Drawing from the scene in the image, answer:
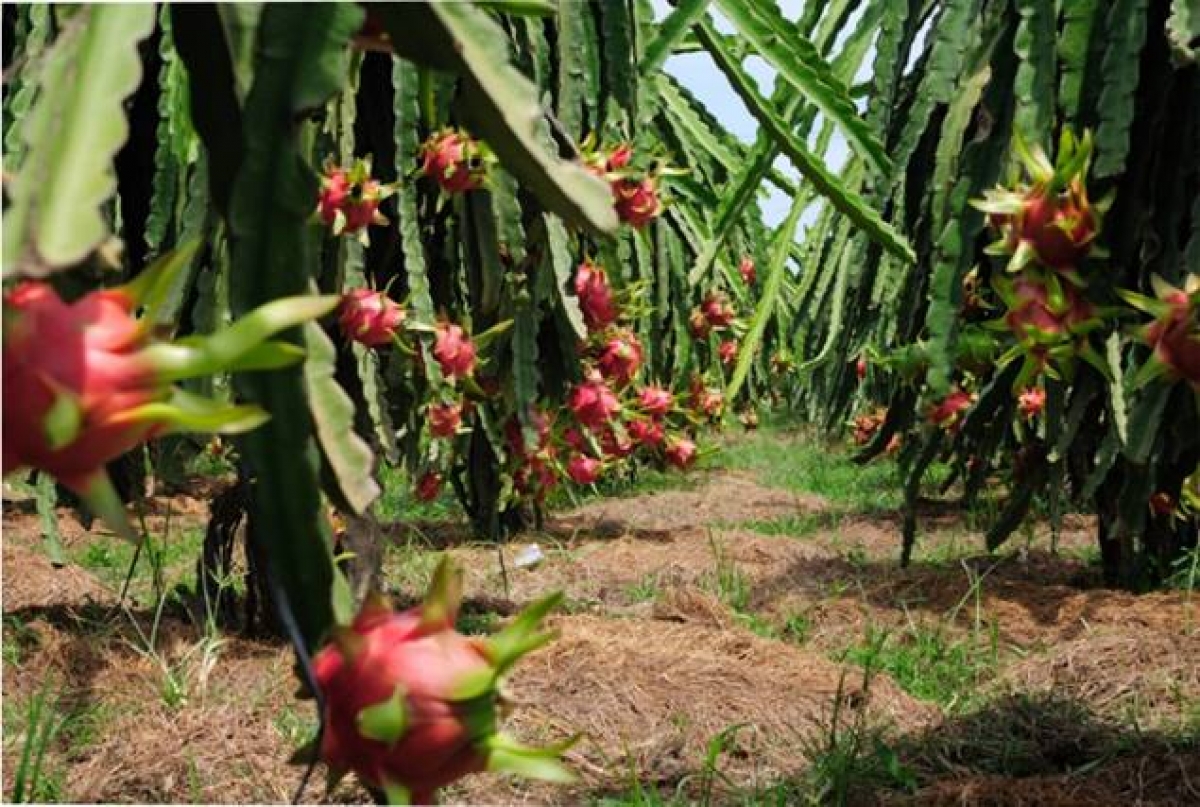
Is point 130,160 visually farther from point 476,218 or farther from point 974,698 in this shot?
point 974,698

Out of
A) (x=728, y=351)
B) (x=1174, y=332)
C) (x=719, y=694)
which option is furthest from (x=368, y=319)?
(x=728, y=351)

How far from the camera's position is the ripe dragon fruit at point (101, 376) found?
395mm

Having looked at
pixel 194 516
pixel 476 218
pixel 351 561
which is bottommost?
pixel 194 516

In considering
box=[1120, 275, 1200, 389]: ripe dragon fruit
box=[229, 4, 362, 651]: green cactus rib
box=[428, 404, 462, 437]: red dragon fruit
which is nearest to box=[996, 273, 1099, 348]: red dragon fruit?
box=[1120, 275, 1200, 389]: ripe dragon fruit

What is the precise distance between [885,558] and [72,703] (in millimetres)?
2555

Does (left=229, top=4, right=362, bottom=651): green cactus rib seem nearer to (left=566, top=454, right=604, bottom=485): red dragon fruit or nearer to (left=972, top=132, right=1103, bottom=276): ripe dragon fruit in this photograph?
(left=972, top=132, right=1103, bottom=276): ripe dragon fruit

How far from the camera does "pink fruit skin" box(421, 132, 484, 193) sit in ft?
6.42

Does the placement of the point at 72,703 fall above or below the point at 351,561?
below

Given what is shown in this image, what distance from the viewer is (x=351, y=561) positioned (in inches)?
98.1

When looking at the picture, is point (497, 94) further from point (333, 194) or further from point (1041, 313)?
point (333, 194)

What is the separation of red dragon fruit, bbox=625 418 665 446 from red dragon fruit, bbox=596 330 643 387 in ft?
2.18

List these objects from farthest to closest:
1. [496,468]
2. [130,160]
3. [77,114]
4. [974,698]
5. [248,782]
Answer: [496,468] → [974,698] → [130,160] → [248,782] → [77,114]

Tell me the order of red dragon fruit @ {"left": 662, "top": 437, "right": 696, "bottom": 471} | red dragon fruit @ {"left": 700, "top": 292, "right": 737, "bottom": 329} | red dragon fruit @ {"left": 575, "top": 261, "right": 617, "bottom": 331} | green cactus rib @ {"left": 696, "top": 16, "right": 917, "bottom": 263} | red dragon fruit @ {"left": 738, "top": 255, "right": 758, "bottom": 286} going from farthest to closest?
red dragon fruit @ {"left": 738, "top": 255, "right": 758, "bottom": 286} < red dragon fruit @ {"left": 700, "top": 292, "right": 737, "bottom": 329} < red dragon fruit @ {"left": 662, "top": 437, "right": 696, "bottom": 471} < red dragon fruit @ {"left": 575, "top": 261, "right": 617, "bottom": 331} < green cactus rib @ {"left": 696, "top": 16, "right": 917, "bottom": 263}

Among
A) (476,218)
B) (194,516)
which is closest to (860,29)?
(476,218)
